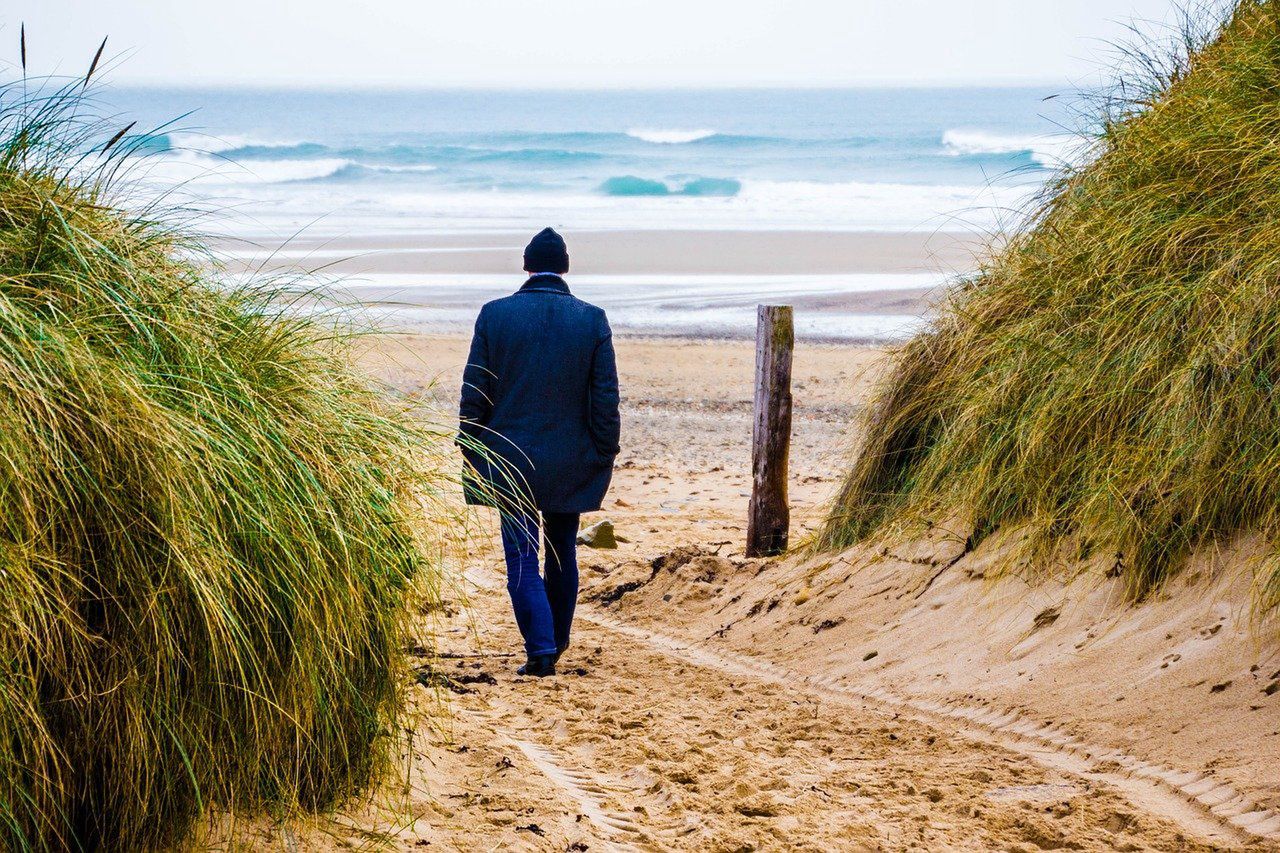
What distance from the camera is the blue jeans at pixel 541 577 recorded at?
16.9ft

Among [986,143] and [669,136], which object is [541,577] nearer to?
[986,143]

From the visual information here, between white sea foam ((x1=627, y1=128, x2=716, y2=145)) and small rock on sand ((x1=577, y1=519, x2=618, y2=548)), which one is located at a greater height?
white sea foam ((x1=627, y1=128, x2=716, y2=145))

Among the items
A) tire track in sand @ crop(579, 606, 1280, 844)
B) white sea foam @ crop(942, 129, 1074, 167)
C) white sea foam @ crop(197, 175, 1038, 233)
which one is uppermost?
white sea foam @ crop(942, 129, 1074, 167)

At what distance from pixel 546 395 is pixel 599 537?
2986 millimetres

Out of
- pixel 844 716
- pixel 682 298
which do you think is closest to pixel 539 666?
pixel 844 716

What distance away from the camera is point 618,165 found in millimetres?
54375

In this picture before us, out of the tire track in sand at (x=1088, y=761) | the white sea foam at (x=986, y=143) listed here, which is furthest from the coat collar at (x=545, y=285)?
the white sea foam at (x=986, y=143)

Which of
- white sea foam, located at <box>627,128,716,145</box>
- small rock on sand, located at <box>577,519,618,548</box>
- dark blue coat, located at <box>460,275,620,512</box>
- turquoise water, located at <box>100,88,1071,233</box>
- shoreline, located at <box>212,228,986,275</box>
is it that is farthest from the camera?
white sea foam, located at <box>627,128,716,145</box>

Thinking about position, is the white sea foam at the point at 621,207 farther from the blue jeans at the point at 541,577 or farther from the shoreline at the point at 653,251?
the blue jeans at the point at 541,577

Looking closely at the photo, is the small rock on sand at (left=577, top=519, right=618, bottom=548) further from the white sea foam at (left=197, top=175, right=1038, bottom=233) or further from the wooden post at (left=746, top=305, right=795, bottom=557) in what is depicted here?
the white sea foam at (left=197, top=175, right=1038, bottom=233)

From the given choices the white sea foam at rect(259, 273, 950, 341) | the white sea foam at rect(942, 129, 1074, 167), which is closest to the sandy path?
the white sea foam at rect(259, 273, 950, 341)

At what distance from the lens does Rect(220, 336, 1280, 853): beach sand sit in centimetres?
341

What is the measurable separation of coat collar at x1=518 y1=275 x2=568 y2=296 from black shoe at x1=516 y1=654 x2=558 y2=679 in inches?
66.1

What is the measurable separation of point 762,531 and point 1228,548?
3.10 meters
